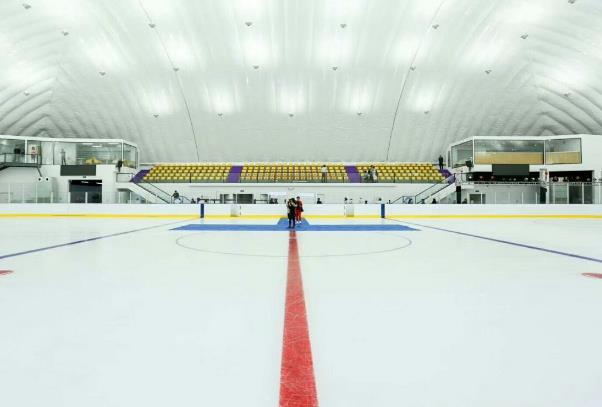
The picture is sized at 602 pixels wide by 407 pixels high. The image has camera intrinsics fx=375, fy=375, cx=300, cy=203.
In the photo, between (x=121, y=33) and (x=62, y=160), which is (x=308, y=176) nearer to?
(x=121, y=33)

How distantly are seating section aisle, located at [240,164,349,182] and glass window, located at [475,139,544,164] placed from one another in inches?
461

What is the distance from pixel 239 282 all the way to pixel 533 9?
27.7m

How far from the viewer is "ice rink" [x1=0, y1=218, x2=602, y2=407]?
171 centimetres

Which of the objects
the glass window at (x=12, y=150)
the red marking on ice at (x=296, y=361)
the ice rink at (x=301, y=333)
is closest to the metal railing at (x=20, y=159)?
the glass window at (x=12, y=150)

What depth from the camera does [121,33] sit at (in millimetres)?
25500

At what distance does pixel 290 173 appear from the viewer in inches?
1252

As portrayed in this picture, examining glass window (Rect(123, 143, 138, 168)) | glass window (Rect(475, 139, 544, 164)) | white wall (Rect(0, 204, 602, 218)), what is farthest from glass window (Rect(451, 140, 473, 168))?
glass window (Rect(123, 143, 138, 168))

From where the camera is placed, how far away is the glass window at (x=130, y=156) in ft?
112

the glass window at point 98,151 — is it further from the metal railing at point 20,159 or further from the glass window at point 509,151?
the glass window at point 509,151

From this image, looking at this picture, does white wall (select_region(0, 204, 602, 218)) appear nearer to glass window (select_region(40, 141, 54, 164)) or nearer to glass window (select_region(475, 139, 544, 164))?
glass window (select_region(475, 139, 544, 164))

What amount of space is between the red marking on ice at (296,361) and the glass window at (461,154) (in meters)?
32.7

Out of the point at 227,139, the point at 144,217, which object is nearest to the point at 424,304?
the point at 144,217

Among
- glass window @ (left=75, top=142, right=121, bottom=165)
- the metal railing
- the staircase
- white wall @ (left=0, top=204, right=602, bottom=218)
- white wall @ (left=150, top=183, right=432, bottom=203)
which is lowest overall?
white wall @ (left=0, top=204, right=602, bottom=218)

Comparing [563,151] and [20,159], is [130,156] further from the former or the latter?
[563,151]
